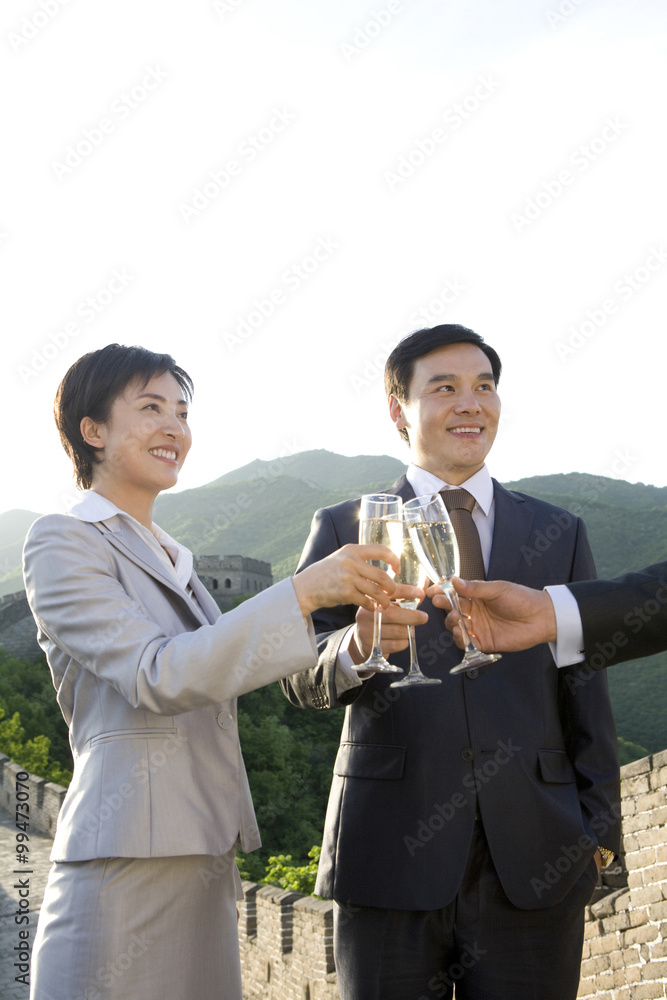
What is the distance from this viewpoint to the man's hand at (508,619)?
2264 millimetres

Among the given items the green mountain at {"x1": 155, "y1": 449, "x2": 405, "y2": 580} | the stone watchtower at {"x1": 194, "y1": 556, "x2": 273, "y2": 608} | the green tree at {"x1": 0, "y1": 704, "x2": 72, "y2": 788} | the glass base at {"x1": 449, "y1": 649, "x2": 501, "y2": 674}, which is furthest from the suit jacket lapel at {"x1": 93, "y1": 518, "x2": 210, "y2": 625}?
the green mountain at {"x1": 155, "y1": 449, "x2": 405, "y2": 580}

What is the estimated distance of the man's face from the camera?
2.70 meters

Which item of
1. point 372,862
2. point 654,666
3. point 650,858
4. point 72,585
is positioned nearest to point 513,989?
point 372,862

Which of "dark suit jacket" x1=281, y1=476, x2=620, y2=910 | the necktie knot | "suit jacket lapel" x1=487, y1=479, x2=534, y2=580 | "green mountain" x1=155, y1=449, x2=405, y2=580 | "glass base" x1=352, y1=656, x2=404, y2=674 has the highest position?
"green mountain" x1=155, y1=449, x2=405, y2=580

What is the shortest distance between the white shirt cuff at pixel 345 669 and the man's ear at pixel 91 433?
0.87 meters

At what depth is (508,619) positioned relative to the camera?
7.55 feet

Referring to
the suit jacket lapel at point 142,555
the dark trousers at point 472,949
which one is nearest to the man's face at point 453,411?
the suit jacket lapel at point 142,555

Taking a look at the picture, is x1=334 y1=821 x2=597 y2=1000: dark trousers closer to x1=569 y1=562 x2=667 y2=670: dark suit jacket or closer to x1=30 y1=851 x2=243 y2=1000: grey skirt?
x1=30 y1=851 x2=243 y2=1000: grey skirt

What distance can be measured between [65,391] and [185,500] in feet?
290

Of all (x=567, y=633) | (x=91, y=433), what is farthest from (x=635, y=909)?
(x=91, y=433)

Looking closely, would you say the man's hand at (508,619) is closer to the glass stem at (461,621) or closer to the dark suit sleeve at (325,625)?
the glass stem at (461,621)

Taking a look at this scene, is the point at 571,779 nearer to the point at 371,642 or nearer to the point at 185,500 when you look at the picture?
the point at 371,642

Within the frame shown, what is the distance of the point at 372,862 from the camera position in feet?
7.49

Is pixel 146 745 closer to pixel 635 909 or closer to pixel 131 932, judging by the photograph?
pixel 131 932
